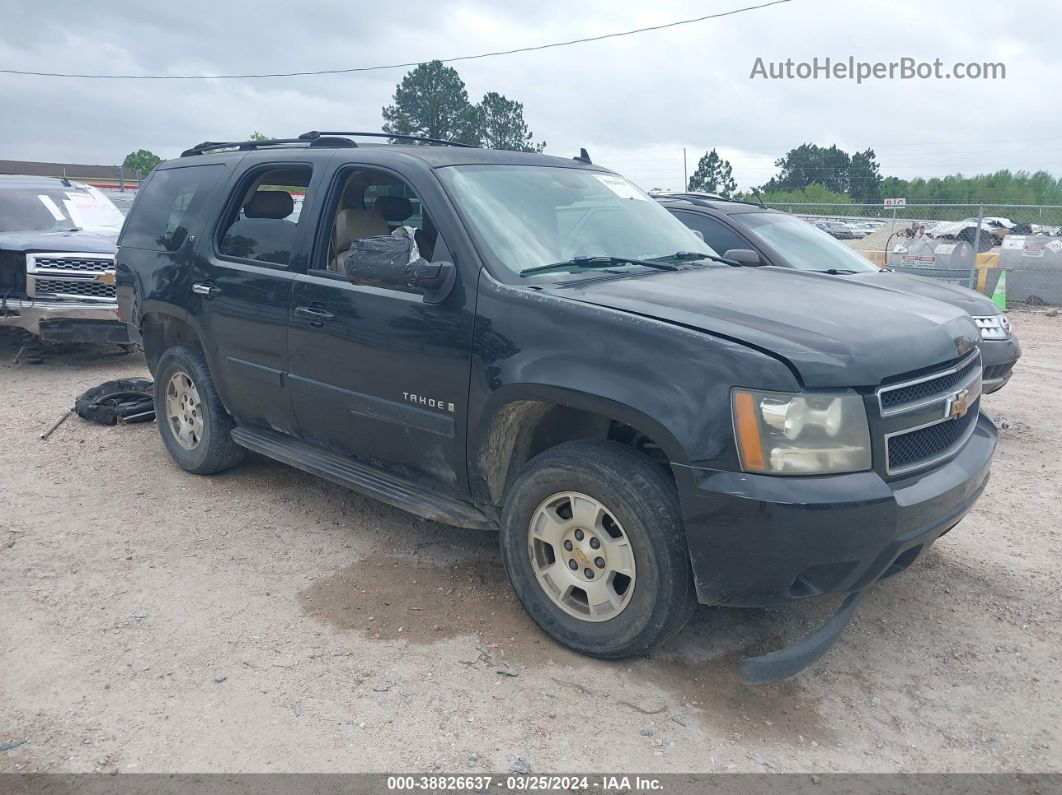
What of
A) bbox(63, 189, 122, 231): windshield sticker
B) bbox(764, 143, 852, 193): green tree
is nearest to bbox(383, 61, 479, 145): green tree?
bbox(764, 143, 852, 193): green tree

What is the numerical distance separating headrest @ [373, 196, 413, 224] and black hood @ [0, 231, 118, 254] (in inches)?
192

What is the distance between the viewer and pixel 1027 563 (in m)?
4.23

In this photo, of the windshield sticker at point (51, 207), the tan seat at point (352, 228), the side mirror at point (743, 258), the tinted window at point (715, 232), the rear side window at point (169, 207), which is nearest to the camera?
the tan seat at point (352, 228)

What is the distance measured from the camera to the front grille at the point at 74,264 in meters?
8.45

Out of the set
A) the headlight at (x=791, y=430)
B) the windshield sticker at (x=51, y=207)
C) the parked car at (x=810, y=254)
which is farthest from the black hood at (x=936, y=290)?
the windshield sticker at (x=51, y=207)

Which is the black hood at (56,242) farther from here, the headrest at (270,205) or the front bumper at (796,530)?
the front bumper at (796,530)

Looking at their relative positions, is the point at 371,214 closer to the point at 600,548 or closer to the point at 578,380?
the point at 578,380

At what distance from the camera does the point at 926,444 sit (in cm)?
314

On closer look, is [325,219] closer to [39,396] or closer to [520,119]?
[39,396]

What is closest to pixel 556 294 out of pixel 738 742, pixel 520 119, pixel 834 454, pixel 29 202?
pixel 834 454

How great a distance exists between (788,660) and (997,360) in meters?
4.23

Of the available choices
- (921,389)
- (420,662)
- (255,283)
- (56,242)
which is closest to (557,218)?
(255,283)

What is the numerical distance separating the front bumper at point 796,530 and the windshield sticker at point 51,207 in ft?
30.3

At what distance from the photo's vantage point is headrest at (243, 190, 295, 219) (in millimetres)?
4730
